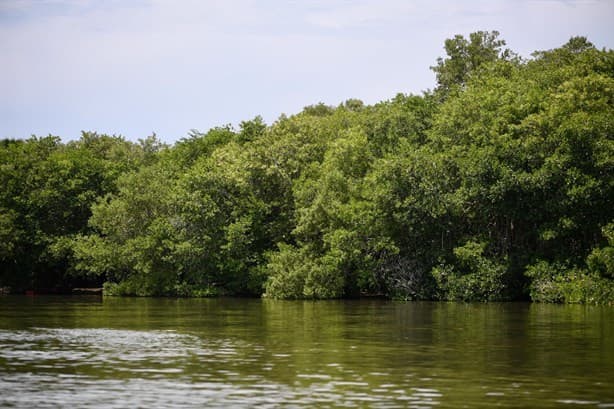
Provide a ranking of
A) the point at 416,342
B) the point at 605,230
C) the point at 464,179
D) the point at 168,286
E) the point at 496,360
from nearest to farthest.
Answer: the point at 496,360, the point at 416,342, the point at 605,230, the point at 464,179, the point at 168,286

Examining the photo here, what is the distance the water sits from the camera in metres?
22.4

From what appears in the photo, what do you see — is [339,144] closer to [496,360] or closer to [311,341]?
[311,341]

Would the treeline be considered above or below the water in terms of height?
above

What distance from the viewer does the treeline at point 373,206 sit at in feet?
220

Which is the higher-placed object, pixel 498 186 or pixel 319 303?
pixel 498 186

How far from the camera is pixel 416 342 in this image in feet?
118

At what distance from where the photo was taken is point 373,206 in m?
72.7

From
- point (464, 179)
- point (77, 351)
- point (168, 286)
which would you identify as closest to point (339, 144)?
point (464, 179)

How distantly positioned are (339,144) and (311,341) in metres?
43.8

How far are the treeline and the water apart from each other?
15.8m

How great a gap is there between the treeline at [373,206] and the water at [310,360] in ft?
51.7

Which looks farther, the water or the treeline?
the treeline

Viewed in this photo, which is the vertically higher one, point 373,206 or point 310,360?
point 373,206

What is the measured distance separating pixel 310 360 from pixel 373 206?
141 ft
